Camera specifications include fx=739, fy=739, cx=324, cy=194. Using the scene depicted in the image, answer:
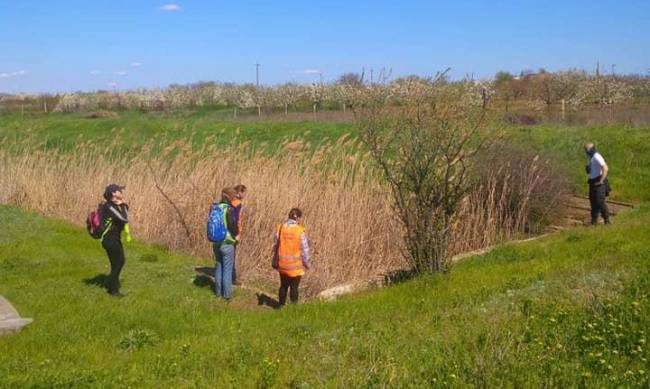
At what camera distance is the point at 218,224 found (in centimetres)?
1002

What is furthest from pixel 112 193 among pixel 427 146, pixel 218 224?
pixel 427 146

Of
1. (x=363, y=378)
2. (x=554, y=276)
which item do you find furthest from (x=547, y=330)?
(x=554, y=276)

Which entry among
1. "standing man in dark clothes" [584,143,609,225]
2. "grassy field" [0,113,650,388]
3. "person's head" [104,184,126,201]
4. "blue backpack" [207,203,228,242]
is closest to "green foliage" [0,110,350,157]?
"standing man in dark clothes" [584,143,609,225]

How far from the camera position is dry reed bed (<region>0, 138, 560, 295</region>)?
13319mm

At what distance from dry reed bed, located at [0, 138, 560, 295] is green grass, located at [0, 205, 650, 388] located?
7.65 ft

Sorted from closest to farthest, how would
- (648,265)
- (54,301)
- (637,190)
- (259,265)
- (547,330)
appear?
1. (547,330)
2. (648,265)
3. (54,301)
4. (259,265)
5. (637,190)

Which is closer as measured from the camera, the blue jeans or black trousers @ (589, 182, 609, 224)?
the blue jeans

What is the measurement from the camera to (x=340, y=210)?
1389cm

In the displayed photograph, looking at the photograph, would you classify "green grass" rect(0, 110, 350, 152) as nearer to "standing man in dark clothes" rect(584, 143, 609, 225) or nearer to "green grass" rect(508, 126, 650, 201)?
"green grass" rect(508, 126, 650, 201)

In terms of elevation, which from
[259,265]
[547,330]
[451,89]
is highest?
[451,89]

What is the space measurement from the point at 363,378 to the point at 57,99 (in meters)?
73.0

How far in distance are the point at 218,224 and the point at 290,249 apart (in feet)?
3.39

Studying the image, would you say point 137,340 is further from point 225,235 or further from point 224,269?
point 225,235

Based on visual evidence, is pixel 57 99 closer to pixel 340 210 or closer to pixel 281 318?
pixel 340 210
